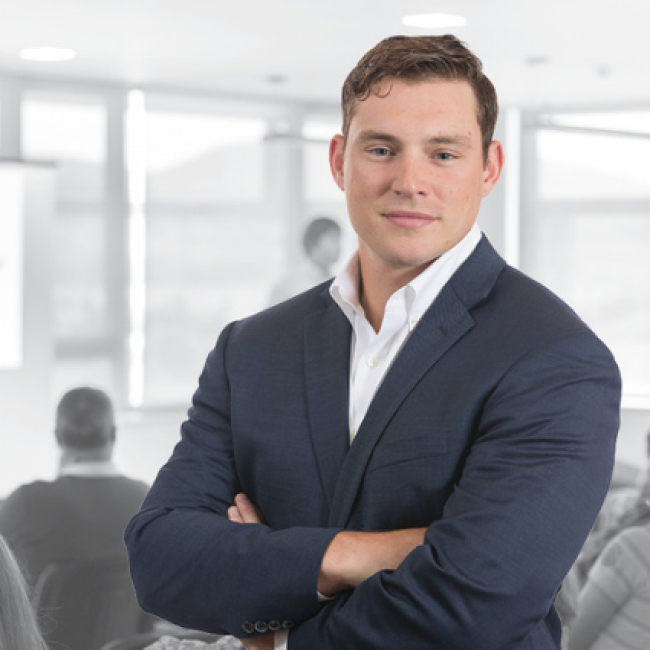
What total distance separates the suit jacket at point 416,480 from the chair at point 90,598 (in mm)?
2079

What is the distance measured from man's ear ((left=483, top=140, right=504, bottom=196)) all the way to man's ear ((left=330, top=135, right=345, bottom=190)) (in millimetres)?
195

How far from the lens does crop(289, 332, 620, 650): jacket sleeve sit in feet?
4.02

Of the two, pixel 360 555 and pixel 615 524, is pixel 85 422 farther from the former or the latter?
pixel 360 555

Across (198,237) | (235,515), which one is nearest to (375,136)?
(235,515)

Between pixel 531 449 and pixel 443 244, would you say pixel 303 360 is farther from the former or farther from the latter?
pixel 531 449

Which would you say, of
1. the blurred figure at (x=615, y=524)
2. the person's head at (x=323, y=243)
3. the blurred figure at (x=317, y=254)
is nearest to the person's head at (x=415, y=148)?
the blurred figure at (x=615, y=524)

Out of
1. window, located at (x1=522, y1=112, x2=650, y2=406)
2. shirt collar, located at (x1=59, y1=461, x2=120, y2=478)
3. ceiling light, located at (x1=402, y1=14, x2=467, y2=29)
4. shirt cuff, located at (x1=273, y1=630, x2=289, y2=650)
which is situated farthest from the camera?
window, located at (x1=522, y1=112, x2=650, y2=406)

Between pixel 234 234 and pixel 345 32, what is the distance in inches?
92.8

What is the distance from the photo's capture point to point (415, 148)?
1367 millimetres

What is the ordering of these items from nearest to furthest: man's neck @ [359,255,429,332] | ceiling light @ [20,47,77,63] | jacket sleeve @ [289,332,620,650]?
jacket sleeve @ [289,332,620,650] → man's neck @ [359,255,429,332] → ceiling light @ [20,47,77,63]

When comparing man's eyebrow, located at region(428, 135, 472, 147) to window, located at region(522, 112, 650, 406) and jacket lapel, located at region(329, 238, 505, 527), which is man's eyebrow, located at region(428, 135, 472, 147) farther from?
window, located at region(522, 112, 650, 406)

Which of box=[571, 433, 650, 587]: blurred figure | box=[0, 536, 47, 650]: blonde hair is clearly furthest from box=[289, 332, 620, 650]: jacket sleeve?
box=[571, 433, 650, 587]: blurred figure

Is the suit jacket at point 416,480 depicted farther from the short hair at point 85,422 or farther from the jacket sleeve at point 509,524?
the short hair at point 85,422

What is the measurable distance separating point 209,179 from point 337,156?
5978 mm
